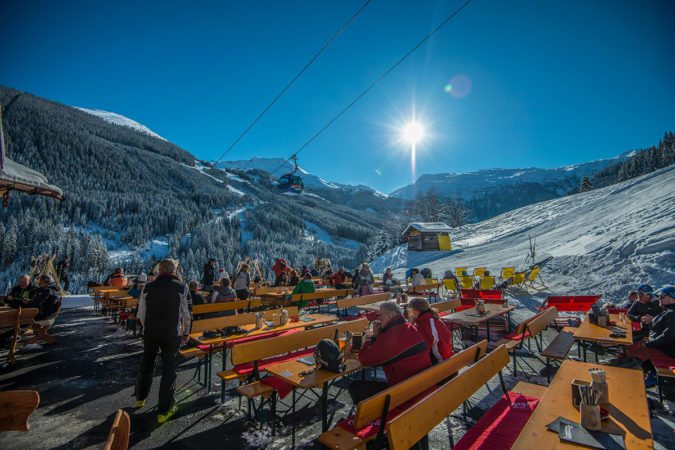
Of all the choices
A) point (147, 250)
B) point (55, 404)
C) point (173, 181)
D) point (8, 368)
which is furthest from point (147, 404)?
point (173, 181)

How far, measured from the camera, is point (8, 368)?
19.5ft

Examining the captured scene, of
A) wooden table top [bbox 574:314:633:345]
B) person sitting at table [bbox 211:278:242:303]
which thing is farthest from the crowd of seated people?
wooden table top [bbox 574:314:633:345]

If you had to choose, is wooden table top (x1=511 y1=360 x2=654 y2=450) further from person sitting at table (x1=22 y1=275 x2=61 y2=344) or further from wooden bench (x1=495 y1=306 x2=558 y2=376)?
person sitting at table (x1=22 y1=275 x2=61 y2=344)

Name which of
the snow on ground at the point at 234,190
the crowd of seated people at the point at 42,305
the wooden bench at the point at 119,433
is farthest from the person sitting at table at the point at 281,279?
the snow on ground at the point at 234,190

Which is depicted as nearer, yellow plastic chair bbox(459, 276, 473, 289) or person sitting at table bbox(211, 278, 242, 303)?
person sitting at table bbox(211, 278, 242, 303)

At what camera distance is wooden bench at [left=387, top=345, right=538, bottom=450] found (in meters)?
2.07

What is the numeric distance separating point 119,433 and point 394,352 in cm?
231

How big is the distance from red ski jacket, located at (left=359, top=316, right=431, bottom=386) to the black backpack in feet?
1.11

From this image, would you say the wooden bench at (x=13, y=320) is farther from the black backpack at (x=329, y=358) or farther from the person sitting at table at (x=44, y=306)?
the black backpack at (x=329, y=358)

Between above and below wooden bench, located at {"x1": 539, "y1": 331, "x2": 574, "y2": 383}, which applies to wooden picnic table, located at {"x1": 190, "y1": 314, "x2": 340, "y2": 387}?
above

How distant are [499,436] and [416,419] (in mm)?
1045

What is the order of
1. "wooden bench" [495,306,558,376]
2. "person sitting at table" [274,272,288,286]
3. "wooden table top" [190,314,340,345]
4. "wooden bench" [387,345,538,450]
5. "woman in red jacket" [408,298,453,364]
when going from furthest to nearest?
"person sitting at table" [274,272,288,286] < "wooden bench" [495,306,558,376] < "wooden table top" [190,314,340,345] < "woman in red jacket" [408,298,453,364] < "wooden bench" [387,345,538,450]

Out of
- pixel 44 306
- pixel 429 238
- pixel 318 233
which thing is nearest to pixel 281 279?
pixel 44 306

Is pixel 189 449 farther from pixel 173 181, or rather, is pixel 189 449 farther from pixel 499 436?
pixel 173 181
